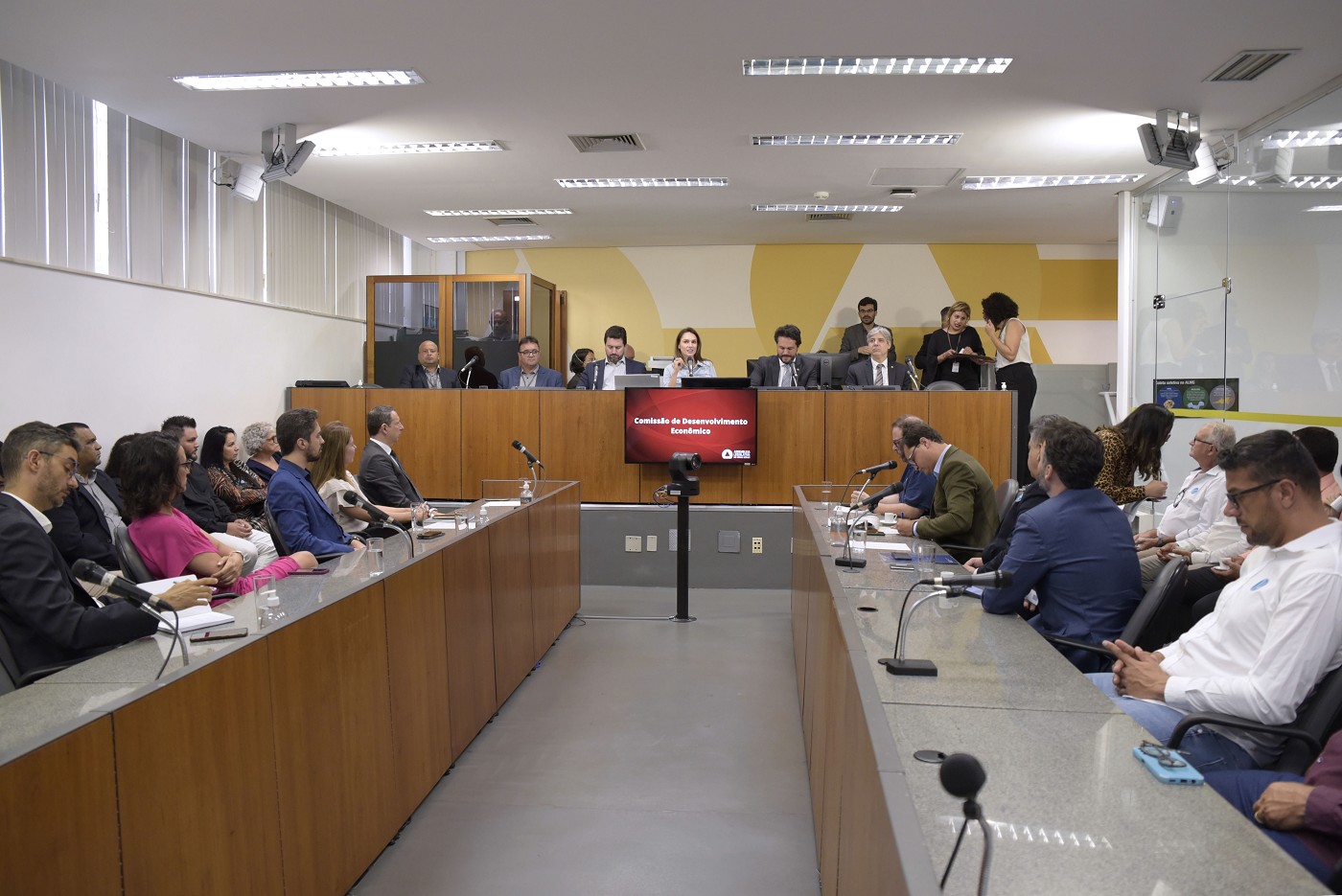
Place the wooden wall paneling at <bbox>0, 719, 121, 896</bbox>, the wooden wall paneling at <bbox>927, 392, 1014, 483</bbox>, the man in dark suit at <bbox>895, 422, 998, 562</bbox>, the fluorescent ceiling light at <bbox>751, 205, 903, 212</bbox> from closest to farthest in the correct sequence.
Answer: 1. the wooden wall paneling at <bbox>0, 719, 121, 896</bbox>
2. the man in dark suit at <bbox>895, 422, 998, 562</bbox>
3. the wooden wall paneling at <bbox>927, 392, 1014, 483</bbox>
4. the fluorescent ceiling light at <bbox>751, 205, 903, 212</bbox>

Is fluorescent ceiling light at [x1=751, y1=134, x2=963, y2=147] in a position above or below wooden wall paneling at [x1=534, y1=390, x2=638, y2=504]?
above

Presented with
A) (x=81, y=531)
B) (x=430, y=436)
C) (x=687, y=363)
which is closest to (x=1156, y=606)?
(x=81, y=531)

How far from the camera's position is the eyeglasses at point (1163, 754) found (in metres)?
1.62

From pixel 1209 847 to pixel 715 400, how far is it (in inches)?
226

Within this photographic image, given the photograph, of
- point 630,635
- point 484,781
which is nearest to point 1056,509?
point 484,781

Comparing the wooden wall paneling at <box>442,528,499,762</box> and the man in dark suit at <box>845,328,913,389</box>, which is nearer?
the wooden wall paneling at <box>442,528,499,762</box>

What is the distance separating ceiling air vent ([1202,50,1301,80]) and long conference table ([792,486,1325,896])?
4073mm

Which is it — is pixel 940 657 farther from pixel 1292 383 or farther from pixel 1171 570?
pixel 1292 383

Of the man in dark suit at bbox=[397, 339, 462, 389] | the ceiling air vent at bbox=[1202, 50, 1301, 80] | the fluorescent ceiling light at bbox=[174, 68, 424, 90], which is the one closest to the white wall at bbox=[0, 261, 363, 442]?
the man in dark suit at bbox=[397, 339, 462, 389]

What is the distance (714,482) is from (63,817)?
5.77 metres

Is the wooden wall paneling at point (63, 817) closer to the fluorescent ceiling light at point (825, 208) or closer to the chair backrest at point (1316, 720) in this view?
the chair backrest at point (1316, 720)

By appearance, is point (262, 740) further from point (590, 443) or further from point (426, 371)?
point (426, 371)

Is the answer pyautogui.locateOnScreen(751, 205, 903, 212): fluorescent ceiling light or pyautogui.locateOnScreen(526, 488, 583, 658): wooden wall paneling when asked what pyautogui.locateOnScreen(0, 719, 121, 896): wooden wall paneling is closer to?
pyautogui.locateOnScreen(526, 488, 583, 658): wooden wall paneling

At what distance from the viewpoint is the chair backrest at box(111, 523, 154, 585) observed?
295 centimetres
